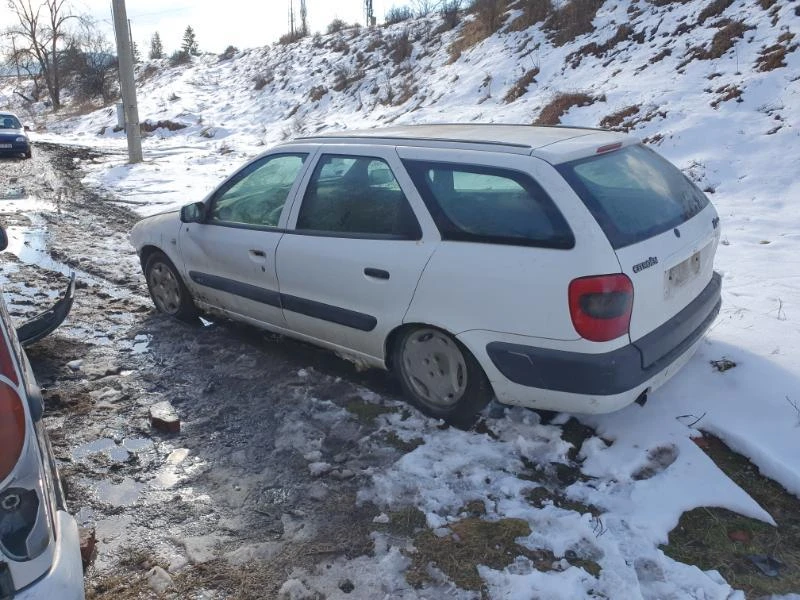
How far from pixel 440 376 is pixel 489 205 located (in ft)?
3.44

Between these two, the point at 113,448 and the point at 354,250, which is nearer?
the point at 113,448

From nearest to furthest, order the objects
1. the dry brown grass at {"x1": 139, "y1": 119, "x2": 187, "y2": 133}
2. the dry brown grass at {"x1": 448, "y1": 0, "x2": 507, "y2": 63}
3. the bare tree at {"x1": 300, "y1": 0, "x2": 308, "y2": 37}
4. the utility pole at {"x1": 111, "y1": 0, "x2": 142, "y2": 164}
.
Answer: the utility pole at {"x1": 111, "y1": 0, "x2": 142, "y2": 164}
the dry brown grass at {"x1": 448, "y1": 0, "x2": 507, "y2": 63}
the dry brown grass at {"x1": 139, "y1": 119, "x2": 187, "y2": 133}
the bare tree at {"x1": 300, "y1": 0, "x2": 308, "y2": 37}

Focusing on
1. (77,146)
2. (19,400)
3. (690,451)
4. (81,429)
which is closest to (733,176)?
(690,451)

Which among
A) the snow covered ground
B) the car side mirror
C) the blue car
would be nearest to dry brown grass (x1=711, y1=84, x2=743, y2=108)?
the snow covered ground

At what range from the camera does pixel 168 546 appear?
3.06m

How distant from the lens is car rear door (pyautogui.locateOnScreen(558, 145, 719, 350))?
11.0 ft

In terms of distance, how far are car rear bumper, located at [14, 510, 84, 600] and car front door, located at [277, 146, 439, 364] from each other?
7.00 feet

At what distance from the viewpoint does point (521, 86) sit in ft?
48.0

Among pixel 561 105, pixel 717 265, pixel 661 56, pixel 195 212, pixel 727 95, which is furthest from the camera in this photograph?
pixel 661 56

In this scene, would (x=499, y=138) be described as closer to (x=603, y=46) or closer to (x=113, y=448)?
(x=113, y=448)

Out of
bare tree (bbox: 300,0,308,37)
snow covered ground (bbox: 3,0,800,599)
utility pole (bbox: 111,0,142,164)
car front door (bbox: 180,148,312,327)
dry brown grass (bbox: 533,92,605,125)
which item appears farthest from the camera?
bare tree (bbox: 300,0,308,37)

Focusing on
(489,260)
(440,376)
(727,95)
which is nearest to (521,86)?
(727,95)

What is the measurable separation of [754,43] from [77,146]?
67.1 ft

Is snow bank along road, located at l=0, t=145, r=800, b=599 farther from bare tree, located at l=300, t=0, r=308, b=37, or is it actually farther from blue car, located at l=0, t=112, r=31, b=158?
bare tree, located at l=300, t=0, r=308, b=37
